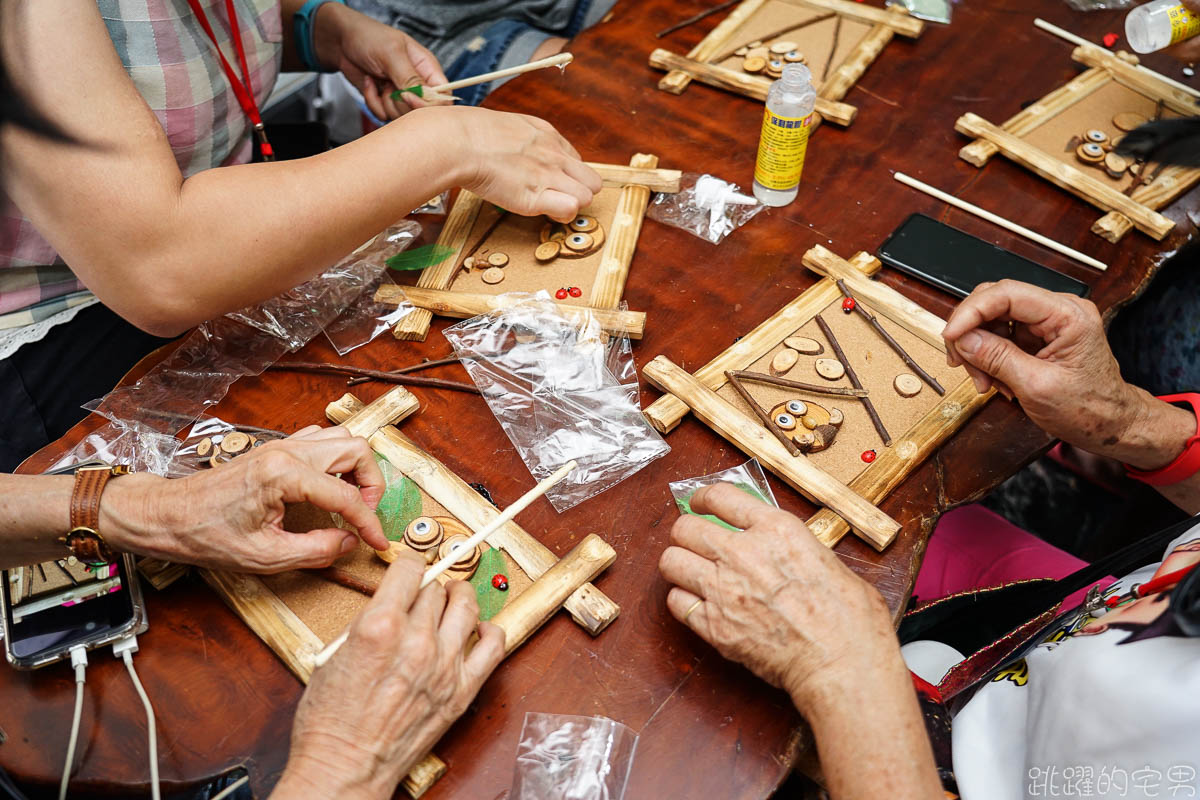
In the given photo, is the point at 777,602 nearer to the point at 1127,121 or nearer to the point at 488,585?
the point at 488,585

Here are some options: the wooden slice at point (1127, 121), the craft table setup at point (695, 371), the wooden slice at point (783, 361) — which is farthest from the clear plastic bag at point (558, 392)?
the wooden slice at point (1127, 121)

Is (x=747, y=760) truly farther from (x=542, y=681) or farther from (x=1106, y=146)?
(x=1106, y=146)

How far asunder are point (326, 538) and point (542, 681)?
17.0 inches

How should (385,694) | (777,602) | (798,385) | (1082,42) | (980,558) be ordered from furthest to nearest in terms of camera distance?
(1082,42) < (980,558) < (798,385) < (777,602) < (385,694)

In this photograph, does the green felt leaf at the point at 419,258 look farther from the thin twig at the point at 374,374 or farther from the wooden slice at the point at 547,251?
the thin twig at the point at 374,374

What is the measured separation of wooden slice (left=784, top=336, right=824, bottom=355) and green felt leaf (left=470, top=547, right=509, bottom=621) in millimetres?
787

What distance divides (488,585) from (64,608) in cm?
70

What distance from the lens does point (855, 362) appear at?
172 centimetres

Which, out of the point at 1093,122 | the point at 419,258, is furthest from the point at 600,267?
the point at 1093,122

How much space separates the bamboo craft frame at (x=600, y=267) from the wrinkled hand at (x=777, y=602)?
564mm

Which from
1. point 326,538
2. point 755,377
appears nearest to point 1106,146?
point 755,377

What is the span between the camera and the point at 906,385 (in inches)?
65.9

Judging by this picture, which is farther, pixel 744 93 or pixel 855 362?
pixel 744 93

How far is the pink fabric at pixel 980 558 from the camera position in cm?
190
